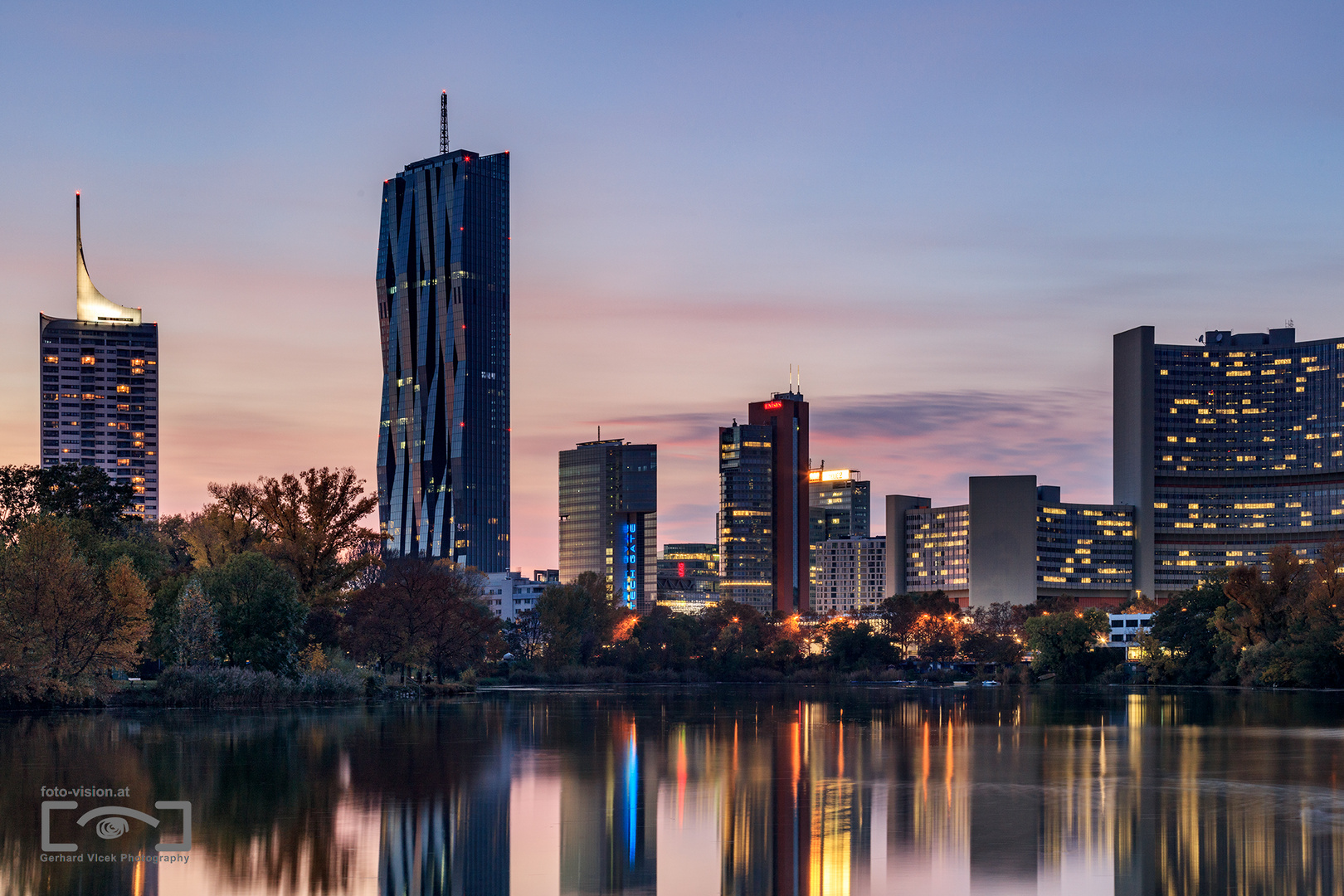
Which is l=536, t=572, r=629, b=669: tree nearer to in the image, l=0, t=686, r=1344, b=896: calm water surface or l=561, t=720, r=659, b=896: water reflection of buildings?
l=0, t=686, r=1344, b=896: calm water surface

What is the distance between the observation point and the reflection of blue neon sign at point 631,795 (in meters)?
29.9

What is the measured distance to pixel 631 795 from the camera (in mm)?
37469

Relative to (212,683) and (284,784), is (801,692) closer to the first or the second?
(212,683)

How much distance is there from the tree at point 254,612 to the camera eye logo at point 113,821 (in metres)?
45.7

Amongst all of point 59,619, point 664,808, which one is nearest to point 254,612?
point 59,619

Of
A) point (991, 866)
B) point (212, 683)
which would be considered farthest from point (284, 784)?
point (212, 683)

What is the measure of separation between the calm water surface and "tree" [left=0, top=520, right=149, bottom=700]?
4.45 meters

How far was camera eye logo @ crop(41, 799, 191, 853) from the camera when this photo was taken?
26969mm

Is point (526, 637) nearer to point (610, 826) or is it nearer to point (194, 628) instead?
point (194, 628)

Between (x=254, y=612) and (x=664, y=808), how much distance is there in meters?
49.4

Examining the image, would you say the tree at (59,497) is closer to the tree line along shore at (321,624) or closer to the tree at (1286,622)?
the tree line along shore at (321,624)

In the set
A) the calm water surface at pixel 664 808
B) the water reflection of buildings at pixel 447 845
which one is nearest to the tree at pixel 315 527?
the calm water surface at pixel 664 808

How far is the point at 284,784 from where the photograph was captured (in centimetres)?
3772

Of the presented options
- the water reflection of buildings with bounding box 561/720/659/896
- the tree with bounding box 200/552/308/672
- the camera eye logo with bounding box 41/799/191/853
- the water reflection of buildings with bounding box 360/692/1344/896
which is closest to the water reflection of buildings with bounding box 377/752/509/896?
the water reflection of buildings with bounding box 360/692/1344/896
